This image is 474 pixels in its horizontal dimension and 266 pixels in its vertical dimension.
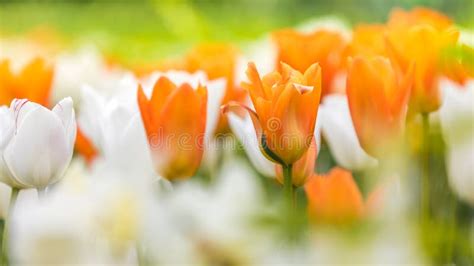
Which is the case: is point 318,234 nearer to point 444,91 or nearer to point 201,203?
point 201,203

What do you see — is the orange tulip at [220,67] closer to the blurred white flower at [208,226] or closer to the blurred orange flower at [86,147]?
the blurred orange flower at [86,147]

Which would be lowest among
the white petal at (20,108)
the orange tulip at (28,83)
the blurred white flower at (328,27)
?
the white petal at (20,108)

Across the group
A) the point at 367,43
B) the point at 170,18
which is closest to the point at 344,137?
the point at 367,43

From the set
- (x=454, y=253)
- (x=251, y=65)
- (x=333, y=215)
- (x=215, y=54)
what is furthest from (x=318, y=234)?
(x=215, y=54)

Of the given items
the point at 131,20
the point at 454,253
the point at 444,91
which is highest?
the point at 131,20

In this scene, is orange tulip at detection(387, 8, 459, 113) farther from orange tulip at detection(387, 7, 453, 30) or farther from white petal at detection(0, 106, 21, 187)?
A: white petal at detection(0, 106, 21, 187)

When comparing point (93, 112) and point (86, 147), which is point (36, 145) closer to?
point (93, 112)

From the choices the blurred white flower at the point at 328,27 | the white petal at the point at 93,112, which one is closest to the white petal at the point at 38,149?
the white petal at the point at 93,112

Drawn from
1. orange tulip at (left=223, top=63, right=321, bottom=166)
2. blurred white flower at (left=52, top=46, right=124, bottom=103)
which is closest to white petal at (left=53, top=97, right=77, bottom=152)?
orange tulip at (left=223, top=63, right=321, bottom=166)
